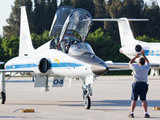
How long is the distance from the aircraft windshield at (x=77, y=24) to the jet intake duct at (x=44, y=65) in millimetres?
1039

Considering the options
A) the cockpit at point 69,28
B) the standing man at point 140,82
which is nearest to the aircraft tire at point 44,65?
the cockpit at point 69,28

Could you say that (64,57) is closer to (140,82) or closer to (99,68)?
(99,68)

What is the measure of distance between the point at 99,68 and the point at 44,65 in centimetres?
306

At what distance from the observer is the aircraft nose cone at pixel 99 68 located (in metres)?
16.6

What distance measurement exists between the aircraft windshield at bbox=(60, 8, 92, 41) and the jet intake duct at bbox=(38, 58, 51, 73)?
3.41ft

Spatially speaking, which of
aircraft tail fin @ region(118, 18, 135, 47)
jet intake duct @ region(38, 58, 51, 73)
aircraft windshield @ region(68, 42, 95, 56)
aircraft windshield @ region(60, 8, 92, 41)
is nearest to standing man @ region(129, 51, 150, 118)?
aircraft windshield @ region(68, 42, 95, 56)

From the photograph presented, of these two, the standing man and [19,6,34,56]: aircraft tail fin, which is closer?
the standing man

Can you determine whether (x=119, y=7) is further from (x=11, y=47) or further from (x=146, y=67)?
(x=146, y=67)

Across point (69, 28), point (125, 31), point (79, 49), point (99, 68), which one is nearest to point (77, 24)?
point (69, 28)

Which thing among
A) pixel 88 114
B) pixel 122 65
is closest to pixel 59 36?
pixel 122 65

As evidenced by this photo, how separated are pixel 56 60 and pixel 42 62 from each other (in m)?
0.54

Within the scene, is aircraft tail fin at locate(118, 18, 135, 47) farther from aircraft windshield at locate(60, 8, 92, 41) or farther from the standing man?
the standing man

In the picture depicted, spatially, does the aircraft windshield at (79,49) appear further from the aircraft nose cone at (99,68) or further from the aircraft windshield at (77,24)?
the aircraft nose cone at (99,68)

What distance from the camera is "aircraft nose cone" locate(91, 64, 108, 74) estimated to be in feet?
54.3
